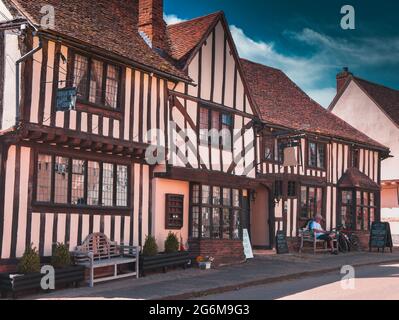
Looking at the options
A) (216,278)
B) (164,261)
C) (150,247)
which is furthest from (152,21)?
(216,278)

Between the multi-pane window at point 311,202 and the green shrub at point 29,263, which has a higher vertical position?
the multi-pane window at point 311,202

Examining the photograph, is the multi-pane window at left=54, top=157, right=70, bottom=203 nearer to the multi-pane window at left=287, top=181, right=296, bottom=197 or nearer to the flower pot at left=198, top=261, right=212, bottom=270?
the flower pot at left=198, top=261, right=212, bottom=270

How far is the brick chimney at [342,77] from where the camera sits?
33.0 metres

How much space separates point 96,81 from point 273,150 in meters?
9.77

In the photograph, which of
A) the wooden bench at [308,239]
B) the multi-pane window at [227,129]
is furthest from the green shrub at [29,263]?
the wooden bench at [308,239]

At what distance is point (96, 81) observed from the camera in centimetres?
1387

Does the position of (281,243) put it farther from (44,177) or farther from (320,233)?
(44,177)

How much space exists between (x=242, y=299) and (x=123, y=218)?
4.55 m

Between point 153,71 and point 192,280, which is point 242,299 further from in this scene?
point 153,71

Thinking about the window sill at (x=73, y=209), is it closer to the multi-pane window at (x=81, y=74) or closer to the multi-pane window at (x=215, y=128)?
the multi-pane window at (x=81, y=74)

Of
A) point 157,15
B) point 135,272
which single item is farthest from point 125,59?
point 135,272

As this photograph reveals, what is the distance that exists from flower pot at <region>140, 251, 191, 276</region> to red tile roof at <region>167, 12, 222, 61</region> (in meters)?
5.79

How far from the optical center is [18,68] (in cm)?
1205

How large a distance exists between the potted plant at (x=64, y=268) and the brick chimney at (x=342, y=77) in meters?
24.2
